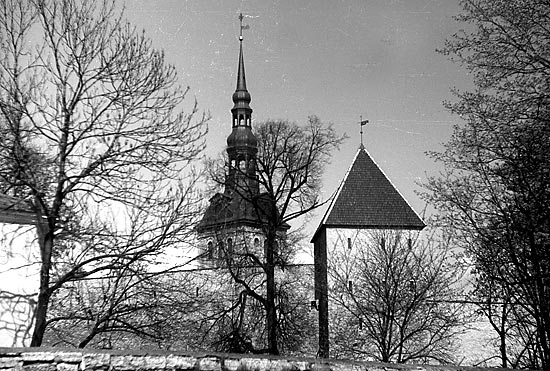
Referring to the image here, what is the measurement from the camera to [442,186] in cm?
905

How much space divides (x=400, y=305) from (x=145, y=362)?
16.5 meters

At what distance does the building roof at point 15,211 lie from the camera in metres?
8.50

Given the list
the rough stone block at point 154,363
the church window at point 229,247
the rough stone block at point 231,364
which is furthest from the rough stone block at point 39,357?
the church window at point 229,247

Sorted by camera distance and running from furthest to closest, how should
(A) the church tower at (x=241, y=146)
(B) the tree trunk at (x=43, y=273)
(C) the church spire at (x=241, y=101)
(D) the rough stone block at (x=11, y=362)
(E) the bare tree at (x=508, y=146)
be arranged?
1. (C) the church spire at (x=241, y=101)
2. (A) the church tower at (x=241, y=146)
3. (B) the tree trunk at (x=43, y=273)
4. (E) the bare tree at (x=508, y=146)
5. (D) the rough stone block at (x=11, y=362)

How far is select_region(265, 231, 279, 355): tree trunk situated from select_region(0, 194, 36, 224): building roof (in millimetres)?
10169

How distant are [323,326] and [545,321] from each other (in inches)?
758

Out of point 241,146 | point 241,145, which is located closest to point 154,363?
point 241,146

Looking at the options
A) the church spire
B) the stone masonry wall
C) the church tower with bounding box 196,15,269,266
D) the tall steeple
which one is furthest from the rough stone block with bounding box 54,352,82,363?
the church spire

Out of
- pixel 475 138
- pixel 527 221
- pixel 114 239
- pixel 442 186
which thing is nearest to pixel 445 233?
pixel 442 186

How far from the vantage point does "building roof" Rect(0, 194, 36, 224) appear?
8.50m

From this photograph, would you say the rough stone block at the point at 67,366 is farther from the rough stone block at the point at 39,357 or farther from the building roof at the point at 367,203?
the building roof at the point at 367,203

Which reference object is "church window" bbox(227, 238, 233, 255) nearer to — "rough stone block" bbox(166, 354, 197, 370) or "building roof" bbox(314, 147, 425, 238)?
"building roof" bbox(314, 147, 425, 238)

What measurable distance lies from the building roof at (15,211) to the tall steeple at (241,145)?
9322 millimetres

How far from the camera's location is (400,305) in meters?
19.6
